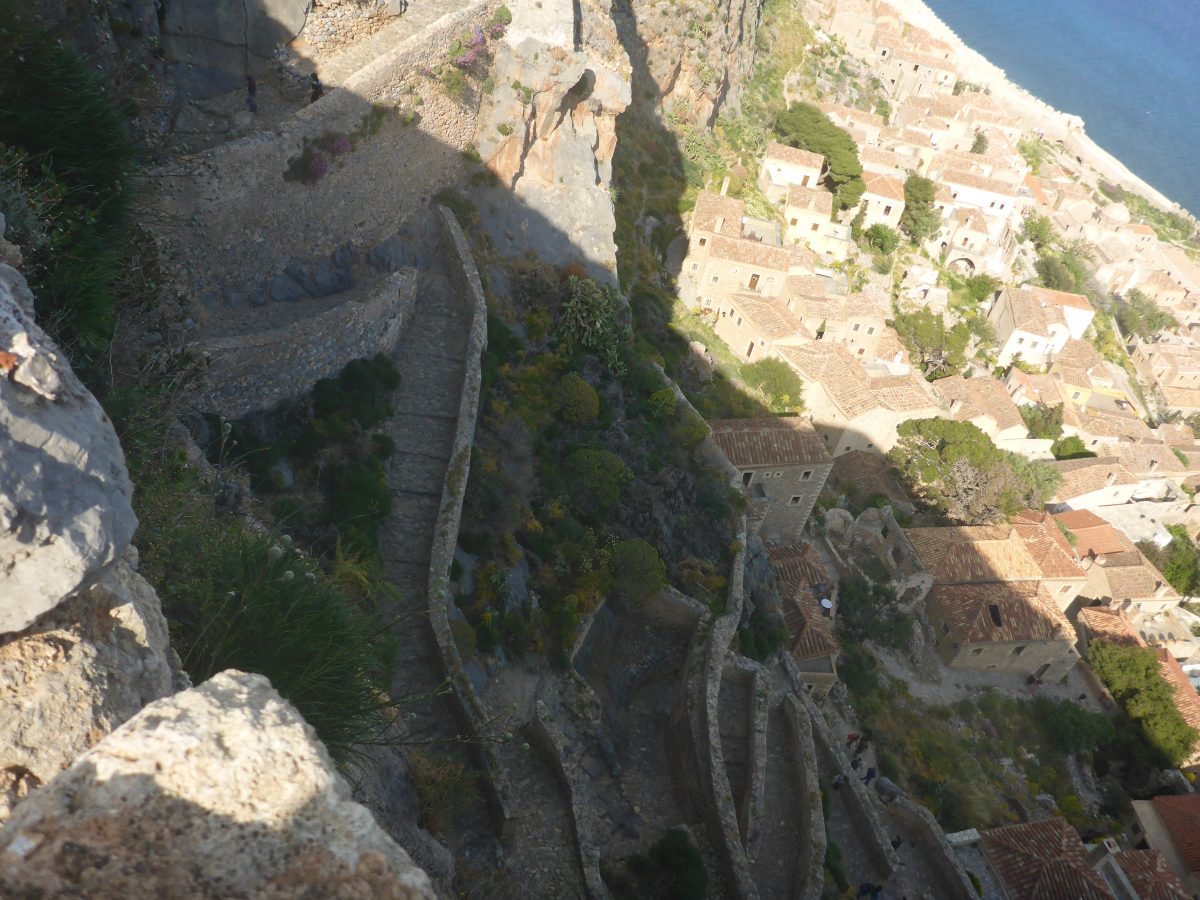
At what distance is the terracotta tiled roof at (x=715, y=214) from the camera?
40250 mm

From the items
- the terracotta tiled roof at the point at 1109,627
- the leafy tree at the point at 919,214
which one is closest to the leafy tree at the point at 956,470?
the terracotta tiled roof at the point at 1109,627

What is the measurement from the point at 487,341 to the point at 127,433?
509 inches

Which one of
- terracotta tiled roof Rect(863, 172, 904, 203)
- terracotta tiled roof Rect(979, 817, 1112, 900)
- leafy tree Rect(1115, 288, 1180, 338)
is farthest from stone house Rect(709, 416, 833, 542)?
leafy tree Rect(1115, 288, 1180, 338)

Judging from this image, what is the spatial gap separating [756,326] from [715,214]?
22.4 ft

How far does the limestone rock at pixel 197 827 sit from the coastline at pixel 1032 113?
106 meters

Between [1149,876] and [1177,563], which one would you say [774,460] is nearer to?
[1149,876]

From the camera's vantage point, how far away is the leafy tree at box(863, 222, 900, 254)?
180 ft

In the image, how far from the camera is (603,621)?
65.2ft

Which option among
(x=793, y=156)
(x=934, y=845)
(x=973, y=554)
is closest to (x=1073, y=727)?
(x=973, y=554)

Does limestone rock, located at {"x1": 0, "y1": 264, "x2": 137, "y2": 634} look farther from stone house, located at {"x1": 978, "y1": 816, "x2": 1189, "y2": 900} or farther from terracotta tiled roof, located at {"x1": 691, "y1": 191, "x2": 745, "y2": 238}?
terracotta tiled roof, located at {"x1": 691, "y1": 191, "x2": 745, "y2": 238}

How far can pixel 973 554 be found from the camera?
35.4 meters

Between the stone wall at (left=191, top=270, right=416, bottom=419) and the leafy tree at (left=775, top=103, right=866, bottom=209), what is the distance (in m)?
43.2

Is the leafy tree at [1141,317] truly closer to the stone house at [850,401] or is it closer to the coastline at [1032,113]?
the coastline at [1032,113]

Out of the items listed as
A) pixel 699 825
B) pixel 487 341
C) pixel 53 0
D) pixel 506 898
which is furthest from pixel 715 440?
pixel 53 0
